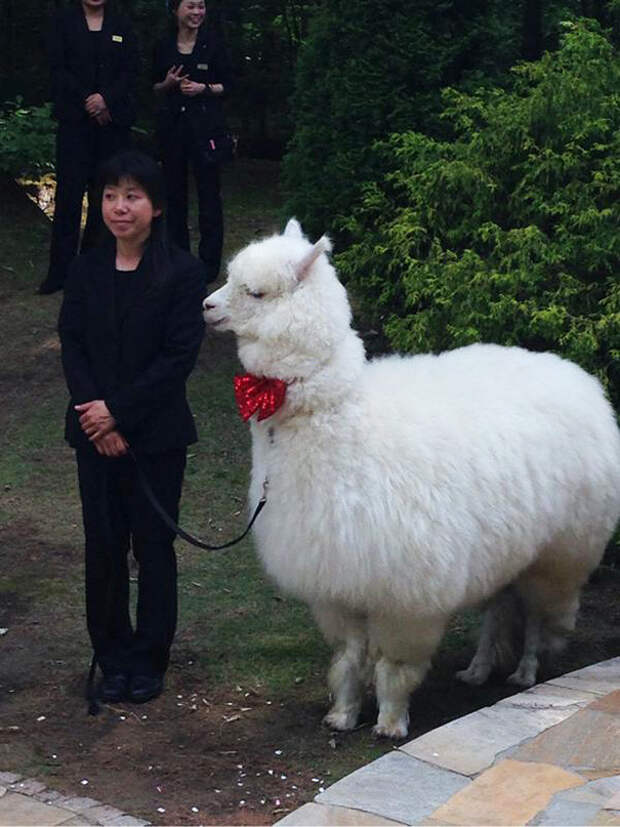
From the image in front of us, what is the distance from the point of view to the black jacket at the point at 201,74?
10898 mm

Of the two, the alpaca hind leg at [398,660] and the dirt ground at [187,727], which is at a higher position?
the alpaca hind leg at [398,660]

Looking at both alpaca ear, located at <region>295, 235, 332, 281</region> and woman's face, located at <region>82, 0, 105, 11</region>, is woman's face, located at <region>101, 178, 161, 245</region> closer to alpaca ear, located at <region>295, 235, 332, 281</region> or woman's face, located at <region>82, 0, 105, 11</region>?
alpaca ear, located at <region>295, 235, 332, 281</region>

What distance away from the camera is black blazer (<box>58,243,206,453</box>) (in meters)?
5.67

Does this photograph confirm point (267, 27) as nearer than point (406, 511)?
No

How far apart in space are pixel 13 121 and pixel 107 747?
8932 mm

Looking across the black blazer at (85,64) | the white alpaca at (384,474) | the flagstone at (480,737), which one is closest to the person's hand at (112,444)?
the white alpaca at (384,474)

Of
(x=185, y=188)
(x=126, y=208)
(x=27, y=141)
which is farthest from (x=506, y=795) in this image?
(x=27, y=141)

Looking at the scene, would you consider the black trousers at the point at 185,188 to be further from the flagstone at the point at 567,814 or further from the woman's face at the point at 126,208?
the flagstone at the point at 567,814

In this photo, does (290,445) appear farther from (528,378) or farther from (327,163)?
(327,163)

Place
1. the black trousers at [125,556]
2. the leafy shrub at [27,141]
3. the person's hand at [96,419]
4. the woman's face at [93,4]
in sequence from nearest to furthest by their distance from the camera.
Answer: the person's hand at [96,419]
the black trousers at [125,556]
the woman's face at [93,4]
the leafy shrub at [27,141]

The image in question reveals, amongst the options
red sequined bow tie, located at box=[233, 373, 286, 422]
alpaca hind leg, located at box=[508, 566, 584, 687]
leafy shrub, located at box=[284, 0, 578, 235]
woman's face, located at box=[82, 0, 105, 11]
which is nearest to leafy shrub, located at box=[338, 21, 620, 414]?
alpaca hind leg, located at box=[508, 566, 584, 687]

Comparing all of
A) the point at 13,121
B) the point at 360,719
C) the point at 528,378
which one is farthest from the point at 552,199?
the point at 13,121

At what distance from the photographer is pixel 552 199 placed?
7578 millimetres

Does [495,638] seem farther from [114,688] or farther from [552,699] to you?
[114,688]
